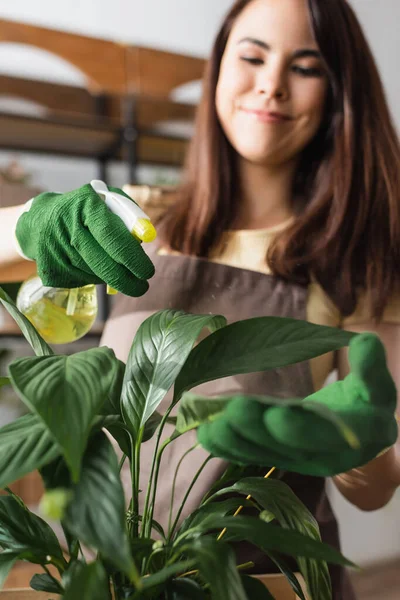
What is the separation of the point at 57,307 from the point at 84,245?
0.45ft

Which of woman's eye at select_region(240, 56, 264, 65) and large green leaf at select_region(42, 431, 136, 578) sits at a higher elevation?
woman's eye at select_region(240, 56, 264, 65)

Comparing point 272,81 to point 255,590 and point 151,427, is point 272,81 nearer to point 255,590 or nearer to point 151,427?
point 151,427

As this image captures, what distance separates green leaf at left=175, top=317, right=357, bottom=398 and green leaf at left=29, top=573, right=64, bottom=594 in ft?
0.53

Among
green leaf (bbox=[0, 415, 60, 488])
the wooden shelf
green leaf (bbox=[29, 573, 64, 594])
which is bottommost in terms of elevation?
green leaf (bbox=[29, 573, 64, 594])

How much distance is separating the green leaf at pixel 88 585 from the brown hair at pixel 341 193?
0.60 meters

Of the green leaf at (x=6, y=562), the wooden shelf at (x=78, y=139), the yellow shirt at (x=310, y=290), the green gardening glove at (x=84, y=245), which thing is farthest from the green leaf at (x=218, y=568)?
the wooden shelf at (x=78, y=139)

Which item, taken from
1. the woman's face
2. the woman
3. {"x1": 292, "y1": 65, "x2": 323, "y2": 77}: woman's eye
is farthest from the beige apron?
{"x1": 292, "y1": 65, "x2": 323, "y2": 77}: woman's eye

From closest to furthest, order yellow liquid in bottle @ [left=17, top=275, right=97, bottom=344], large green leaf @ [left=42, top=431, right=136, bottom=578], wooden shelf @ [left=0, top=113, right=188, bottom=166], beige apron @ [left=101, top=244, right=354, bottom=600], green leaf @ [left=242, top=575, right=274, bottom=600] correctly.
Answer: large green leaf @ [left=42, top=431, right=136, bottom=578] → green leaf @ [left=242, top=575, right=274, bottom=600] → yellow liquid in bottle @ [left=17, top=275, right=97, bottom=344] → beige apron @ [left=101, top=244, right=354, bottom=600] → wooden shelf @ [left=0, top=113, right=188, bottom=166]

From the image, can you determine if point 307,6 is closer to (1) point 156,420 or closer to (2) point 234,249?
(2) point 234,249

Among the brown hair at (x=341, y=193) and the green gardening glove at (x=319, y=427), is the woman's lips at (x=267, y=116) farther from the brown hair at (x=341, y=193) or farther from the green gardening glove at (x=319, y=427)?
the green gardening glove at (x=319, y=427)

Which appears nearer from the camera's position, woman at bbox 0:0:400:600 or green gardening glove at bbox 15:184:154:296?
green gardening glove at bbox 15:184:154:296

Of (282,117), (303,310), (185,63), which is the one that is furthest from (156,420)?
(185,63)

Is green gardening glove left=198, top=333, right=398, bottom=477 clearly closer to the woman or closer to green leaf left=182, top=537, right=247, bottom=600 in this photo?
green leaf left=182, top=537, right=247, bottom=600

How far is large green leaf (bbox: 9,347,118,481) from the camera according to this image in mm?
323
